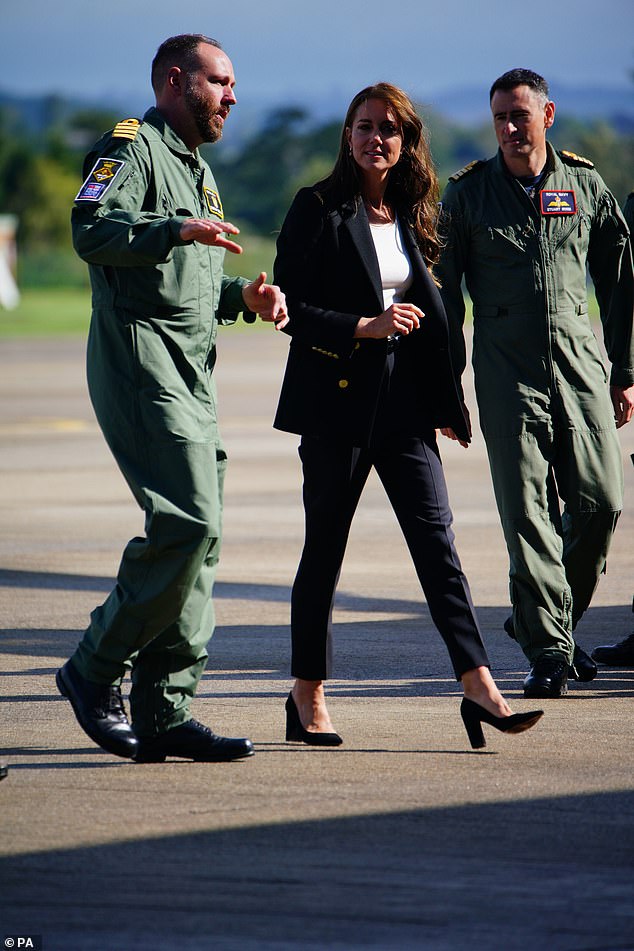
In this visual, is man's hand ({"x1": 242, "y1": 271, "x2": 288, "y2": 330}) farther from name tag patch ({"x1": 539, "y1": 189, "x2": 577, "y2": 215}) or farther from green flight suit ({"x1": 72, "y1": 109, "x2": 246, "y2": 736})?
name tag patch ({"x1": 539, "y1": 189, "x2": 577, "y2": 215})

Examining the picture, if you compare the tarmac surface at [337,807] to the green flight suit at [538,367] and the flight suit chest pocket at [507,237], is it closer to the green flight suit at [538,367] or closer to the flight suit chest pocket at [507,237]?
the green flight suit at [538,367]

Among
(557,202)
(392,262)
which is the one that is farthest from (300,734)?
(557,202)

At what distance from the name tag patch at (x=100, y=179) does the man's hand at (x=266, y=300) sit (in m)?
0.53

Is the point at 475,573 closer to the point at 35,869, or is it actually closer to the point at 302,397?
the point at 302,397

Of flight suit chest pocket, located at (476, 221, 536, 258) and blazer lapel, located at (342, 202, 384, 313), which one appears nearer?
blazer lapel, located at (342, 202, 384, 313)

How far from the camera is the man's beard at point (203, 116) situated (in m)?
5.10

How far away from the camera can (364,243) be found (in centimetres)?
526

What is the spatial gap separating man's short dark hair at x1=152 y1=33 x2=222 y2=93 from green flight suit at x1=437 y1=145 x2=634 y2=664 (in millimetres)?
1512

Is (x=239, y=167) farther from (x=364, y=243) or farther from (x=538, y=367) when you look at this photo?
(x=364, y=243)

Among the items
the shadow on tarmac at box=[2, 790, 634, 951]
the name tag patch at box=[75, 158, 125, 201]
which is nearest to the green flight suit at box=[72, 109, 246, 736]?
the name tag patch at box=[75, 158, 125, 201]

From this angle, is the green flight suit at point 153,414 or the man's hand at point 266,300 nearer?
the green flight suit at point 153,414

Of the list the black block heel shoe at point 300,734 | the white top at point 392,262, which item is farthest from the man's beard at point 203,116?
the black block heel shoe at point 300,734

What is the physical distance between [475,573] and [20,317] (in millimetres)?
52627

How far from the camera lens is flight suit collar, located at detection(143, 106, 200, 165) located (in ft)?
16.7
